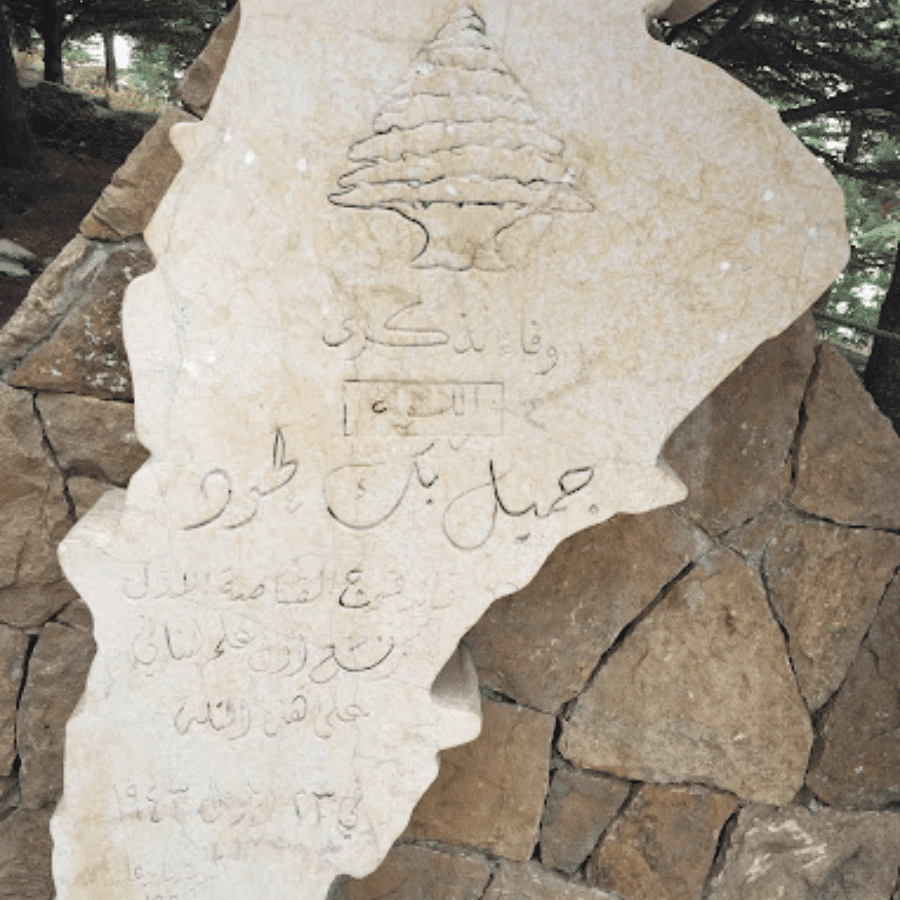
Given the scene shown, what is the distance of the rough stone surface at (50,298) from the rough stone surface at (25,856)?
3.98 feet

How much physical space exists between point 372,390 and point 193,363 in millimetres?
377

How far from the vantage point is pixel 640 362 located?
2139 millimetres

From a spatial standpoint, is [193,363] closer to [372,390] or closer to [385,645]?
[372,390]

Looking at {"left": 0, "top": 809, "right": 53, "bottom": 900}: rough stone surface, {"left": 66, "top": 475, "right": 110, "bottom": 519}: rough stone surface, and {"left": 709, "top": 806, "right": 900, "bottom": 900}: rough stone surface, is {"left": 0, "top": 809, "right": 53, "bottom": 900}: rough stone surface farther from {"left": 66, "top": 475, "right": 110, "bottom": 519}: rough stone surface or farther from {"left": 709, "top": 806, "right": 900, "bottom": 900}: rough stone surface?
{"left": 709, "top": 806, "right": 900, "bottom": 900}: rough stone surface

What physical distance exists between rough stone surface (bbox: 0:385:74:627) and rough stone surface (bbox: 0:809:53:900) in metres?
0.55

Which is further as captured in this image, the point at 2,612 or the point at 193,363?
the point at 2,612

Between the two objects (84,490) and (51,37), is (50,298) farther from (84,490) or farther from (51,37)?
(51,37)

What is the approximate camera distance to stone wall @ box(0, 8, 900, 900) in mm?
2492

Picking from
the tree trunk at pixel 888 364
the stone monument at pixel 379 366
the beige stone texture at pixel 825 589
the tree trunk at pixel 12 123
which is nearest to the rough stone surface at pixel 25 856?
the stone monument at pixel 379 366

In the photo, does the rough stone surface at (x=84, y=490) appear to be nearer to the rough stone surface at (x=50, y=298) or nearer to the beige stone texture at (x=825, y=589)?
the rough stone surface at (x=50, y=298)

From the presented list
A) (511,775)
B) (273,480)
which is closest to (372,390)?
(273,480)

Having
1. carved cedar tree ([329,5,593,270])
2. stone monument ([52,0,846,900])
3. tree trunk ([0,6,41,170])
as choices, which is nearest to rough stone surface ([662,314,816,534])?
stone monument ([52,0,846,900])

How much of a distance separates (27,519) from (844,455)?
2059mm

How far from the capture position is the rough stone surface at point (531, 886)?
2.76 m
